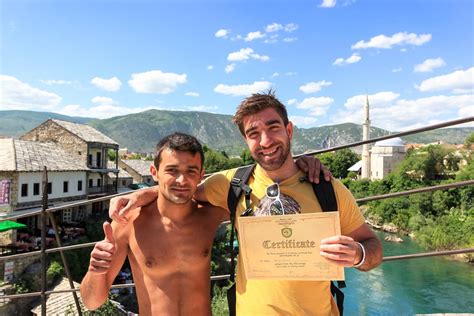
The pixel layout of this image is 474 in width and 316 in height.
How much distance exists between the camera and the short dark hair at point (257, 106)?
190 centimetres

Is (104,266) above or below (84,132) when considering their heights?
below

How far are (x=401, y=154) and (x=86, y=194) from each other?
55.3 meters

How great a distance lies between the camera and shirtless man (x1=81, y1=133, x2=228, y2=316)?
83.3 inches

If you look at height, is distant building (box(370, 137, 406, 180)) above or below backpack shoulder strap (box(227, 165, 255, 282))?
above

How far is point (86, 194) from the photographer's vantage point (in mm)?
24500

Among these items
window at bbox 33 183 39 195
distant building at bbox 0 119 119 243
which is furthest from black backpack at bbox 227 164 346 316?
window at bbox 33 183 39 195

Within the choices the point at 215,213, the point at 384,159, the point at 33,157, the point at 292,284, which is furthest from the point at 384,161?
the point at 292,284

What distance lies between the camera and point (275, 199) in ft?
5.91

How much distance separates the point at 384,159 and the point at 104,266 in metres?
64.2

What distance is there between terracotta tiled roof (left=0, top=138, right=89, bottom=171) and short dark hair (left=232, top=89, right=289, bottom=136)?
18.8 m

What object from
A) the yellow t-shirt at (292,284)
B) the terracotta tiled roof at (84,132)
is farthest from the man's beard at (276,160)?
the terracotta tiled roof at (84,132)

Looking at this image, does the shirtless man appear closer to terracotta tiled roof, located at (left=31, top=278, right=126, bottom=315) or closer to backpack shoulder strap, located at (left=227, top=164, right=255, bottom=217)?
backpack shoulder strap, located at (left=227, top=164, right=255, bottom=217)

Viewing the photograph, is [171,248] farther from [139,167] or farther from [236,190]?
[139,167]

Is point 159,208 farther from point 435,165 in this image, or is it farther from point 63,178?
point 435,165
